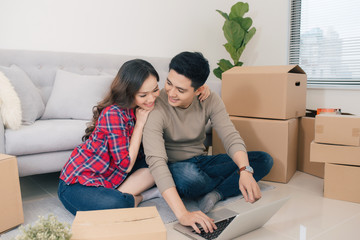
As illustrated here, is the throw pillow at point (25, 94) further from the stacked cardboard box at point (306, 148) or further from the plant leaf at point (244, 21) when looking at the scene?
the plant leaf at point (244, 21)

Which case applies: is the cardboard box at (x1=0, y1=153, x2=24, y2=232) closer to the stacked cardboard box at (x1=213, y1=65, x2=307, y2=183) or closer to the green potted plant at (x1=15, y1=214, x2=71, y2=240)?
the green potted plant at (x1=15, y1=214, x2=71, y2=240)

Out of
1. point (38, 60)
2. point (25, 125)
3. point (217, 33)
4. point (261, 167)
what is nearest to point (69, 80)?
point (38, 60)

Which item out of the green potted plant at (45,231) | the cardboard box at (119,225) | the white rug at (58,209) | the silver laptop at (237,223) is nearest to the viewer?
the green potted plant at (45,231)

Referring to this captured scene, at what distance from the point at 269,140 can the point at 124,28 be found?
5.77ft

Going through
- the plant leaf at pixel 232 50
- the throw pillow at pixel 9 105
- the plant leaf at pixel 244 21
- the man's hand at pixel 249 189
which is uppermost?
the plant leaf at pixel 244 21

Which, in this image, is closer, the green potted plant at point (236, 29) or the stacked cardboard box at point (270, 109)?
the stacked cardboard box at point (270, 109)

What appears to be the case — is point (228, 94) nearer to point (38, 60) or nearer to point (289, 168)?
point (289, 168)

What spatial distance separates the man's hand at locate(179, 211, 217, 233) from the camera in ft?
3.74

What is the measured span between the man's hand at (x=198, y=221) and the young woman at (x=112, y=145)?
1.14 feet

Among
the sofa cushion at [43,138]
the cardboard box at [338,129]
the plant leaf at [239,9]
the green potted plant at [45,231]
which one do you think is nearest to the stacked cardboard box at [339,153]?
the cardboard box at [338,129]

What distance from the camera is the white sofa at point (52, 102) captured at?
166 centimetres

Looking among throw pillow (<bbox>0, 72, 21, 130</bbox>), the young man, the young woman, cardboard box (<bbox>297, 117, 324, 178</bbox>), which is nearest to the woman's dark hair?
the young woman

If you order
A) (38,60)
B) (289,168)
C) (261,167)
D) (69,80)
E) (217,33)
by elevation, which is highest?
(217,33)

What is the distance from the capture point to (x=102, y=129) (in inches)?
57.1
